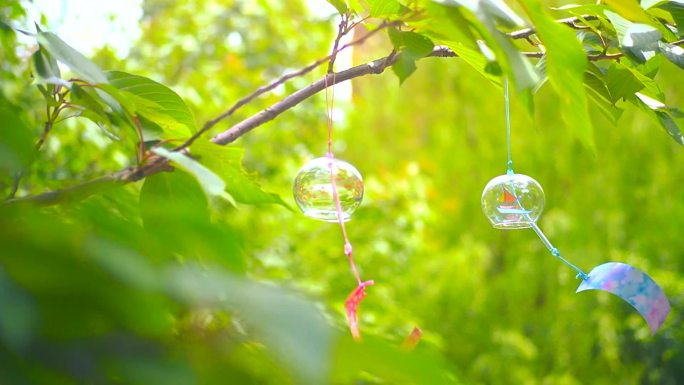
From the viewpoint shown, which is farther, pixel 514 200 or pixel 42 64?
pixel 514 200

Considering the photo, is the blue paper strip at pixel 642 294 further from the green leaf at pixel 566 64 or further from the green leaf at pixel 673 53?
the green leaf at pixel 566 64

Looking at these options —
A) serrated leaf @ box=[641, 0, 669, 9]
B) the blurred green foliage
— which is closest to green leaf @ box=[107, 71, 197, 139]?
the blurred green foliage

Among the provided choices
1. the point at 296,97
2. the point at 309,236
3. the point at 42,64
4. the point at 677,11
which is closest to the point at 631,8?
the point at 677,11

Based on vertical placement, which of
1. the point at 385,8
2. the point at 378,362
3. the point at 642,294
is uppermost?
the point at 385,8

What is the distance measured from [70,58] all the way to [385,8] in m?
0.23

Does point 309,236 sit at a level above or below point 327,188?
above

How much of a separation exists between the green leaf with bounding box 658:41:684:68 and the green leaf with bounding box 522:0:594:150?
291 millimetres

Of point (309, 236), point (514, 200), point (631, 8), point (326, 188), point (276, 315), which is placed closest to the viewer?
point (276, 315)

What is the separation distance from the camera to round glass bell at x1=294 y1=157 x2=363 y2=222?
3.29 ft

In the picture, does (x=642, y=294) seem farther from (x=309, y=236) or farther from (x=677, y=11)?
(x=309, y=236)

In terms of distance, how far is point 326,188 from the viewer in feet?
3.29

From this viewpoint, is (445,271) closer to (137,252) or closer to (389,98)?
(389,98)

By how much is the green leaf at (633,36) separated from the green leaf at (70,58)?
374 millimetres

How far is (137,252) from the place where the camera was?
0.25m
